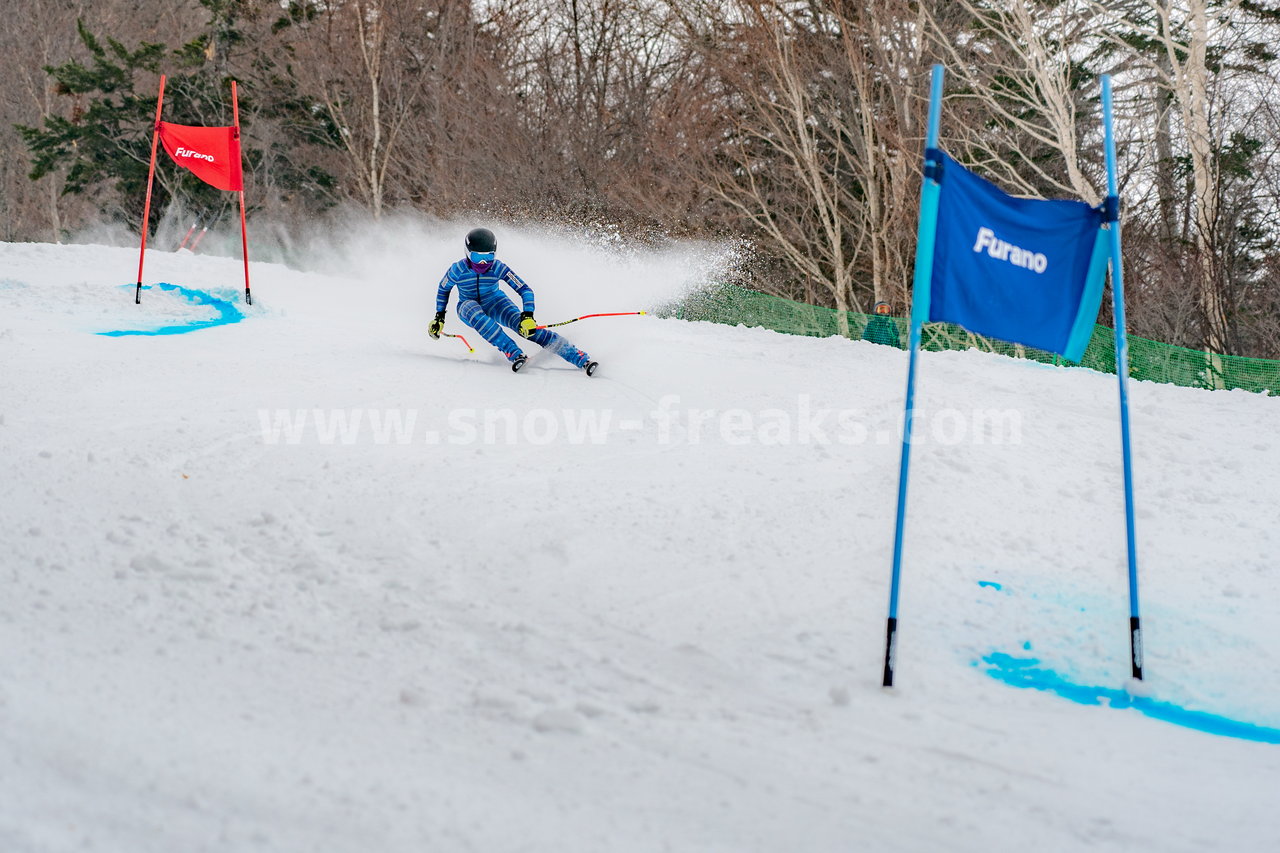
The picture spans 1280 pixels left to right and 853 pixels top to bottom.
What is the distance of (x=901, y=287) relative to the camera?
18656mm

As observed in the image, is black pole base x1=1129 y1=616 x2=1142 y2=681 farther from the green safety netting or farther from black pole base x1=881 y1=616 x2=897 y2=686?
the green safety netting

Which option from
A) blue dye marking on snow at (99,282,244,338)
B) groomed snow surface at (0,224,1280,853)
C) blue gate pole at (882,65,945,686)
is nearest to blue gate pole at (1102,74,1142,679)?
groomed snow surface at (0,224,1280,853)

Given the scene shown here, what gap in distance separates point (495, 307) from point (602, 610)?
5829mm

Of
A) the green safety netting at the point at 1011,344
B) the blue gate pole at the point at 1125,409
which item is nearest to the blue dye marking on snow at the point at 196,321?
the green safety netting at the point at 1011,344

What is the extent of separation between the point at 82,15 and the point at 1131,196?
3210 centimetres

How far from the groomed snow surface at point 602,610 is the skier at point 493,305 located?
36cm

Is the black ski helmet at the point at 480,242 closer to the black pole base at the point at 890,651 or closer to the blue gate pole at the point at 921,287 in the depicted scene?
the blue gate pole at the point at 921,287

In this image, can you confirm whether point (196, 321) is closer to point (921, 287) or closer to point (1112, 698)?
point (921, 287)

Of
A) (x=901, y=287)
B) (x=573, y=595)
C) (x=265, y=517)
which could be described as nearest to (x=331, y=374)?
(x=265, y=517)

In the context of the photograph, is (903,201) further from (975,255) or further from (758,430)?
(975,255)

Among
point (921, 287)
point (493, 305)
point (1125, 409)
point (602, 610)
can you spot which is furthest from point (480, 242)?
point (1125, 409)

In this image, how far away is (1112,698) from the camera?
386 centimetres

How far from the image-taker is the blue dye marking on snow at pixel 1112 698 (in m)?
3.67

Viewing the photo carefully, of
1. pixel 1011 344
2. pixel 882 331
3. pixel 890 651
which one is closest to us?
pixel 890 651
